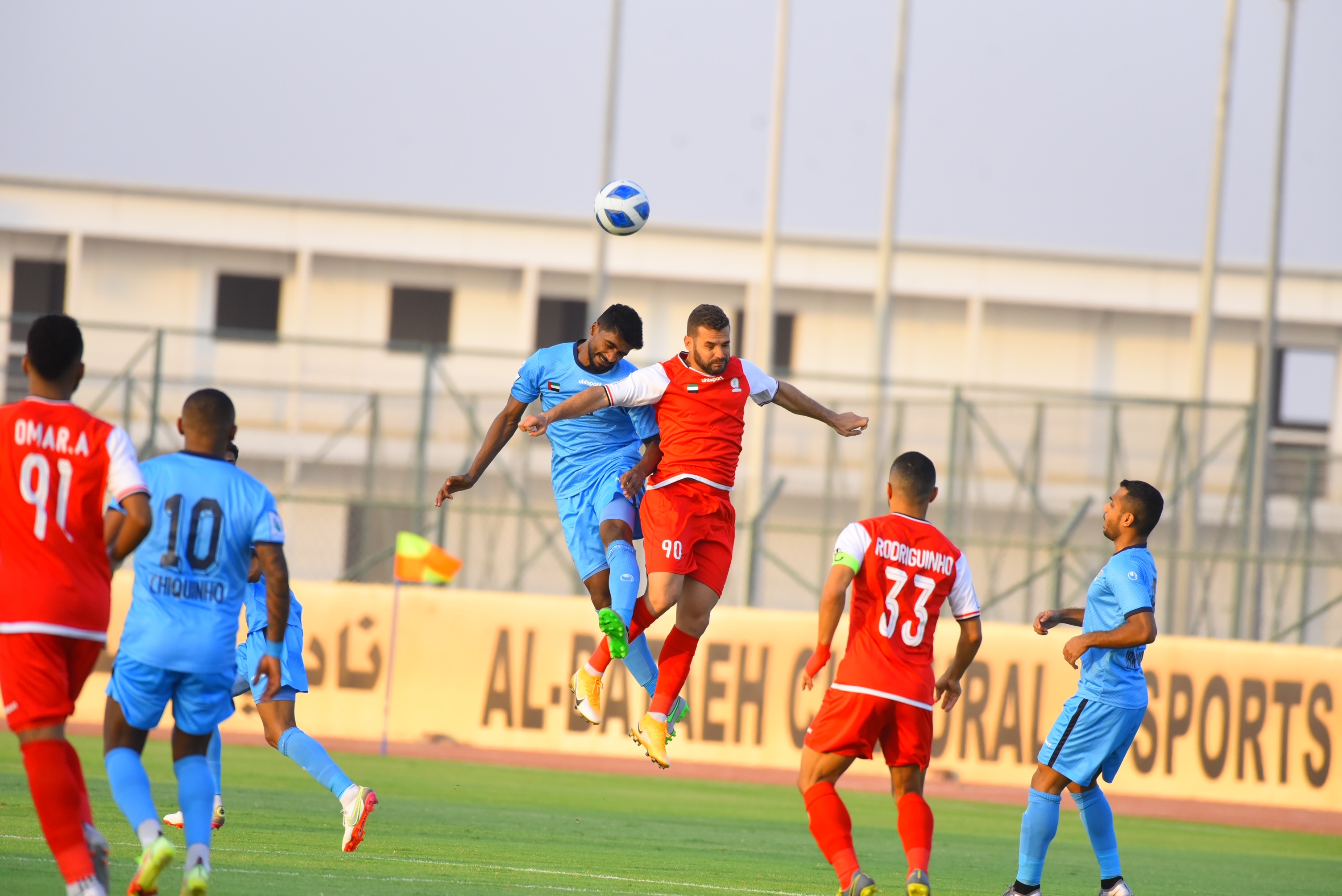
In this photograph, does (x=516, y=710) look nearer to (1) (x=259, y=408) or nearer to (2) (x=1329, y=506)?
(1) (x=259, y=408)

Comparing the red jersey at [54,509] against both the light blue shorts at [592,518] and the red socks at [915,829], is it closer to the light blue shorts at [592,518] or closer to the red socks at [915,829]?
the red socks at [915,829]

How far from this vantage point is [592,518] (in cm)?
996

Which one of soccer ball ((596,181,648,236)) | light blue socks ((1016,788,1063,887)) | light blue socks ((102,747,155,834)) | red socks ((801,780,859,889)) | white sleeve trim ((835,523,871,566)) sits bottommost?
light blue socks ((1016,788,1063,887))

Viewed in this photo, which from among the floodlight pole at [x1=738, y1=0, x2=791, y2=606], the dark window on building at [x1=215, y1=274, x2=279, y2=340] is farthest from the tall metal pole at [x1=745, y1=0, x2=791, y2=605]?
the dark window on building at [x1=215, y1=274, x2=279, y2=340]

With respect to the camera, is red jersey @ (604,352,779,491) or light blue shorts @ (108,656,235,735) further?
red jersey @ (604,352,779,491)

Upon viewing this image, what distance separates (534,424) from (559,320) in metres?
28.0

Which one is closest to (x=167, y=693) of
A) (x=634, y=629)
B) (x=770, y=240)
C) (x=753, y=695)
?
(x=634, y=629)

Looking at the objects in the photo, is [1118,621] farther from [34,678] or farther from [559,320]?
[559,320]

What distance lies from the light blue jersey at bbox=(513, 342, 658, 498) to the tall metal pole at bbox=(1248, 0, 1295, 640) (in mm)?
12052

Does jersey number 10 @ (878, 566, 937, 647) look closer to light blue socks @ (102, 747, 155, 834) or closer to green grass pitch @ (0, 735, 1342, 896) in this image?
green grass pitch @ (0, 735, 1342, 896)

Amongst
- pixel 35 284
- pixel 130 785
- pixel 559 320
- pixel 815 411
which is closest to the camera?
pixel 130 785

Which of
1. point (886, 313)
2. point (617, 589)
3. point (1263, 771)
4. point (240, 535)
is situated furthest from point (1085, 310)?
point (240, 535)

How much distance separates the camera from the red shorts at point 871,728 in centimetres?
737

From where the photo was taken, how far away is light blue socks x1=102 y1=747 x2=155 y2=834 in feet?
21.2
